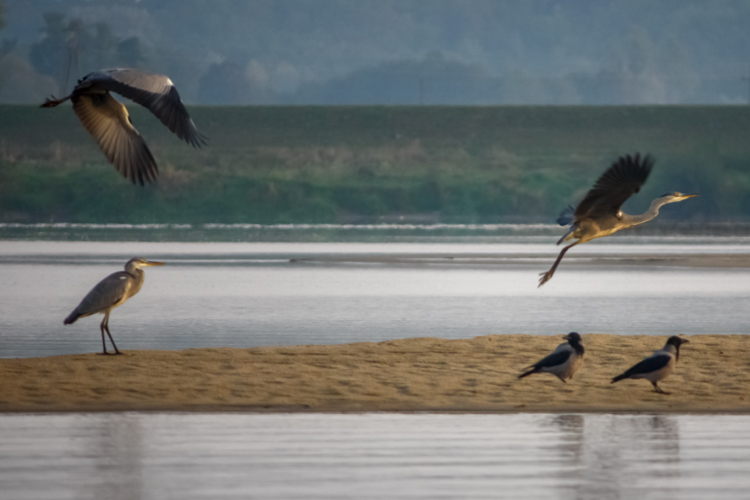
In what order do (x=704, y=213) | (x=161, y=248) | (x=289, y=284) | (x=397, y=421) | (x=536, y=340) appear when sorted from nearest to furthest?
(x=397, y=421) → (x=536, y=340) → (x=289, y=284) → (x=161, y=248) → (x=704, y=213)

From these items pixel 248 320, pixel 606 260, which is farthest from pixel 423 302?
pixel 606 260

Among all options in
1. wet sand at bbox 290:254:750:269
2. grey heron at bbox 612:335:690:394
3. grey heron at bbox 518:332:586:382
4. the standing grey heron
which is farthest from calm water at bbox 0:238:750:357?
grey heron at bbox 612:335:690:394

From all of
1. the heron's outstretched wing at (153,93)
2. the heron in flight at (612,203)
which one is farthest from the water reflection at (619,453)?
the heron's outstretched wing at (153,93)

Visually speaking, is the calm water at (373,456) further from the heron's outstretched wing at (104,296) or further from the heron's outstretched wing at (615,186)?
the heron's outstretched wing at (104,296)

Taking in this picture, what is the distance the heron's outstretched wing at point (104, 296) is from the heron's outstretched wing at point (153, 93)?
4.34m

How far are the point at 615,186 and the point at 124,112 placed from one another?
5.72 meters

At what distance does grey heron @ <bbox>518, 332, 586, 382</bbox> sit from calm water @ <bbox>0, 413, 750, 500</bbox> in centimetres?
127

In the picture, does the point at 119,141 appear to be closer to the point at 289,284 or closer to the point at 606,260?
the point at 289,284

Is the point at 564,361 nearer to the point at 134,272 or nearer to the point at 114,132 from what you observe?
the point at 114,132

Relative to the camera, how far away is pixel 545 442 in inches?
337

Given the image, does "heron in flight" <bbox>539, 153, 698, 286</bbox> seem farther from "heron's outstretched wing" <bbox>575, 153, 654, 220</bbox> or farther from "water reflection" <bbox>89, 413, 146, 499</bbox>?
"water reflection" <bbox>89, 413, 146, 499</bbox>

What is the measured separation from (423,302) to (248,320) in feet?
15.6

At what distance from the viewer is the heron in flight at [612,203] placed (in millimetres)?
12383

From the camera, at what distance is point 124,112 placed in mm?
10117
